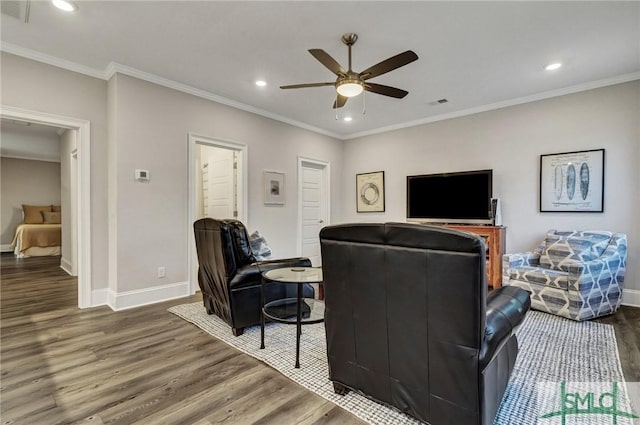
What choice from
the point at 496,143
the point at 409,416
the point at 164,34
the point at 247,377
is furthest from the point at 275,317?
the point at 496,143

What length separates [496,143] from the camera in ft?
15.0

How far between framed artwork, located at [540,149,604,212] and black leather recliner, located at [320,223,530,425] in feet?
10.2

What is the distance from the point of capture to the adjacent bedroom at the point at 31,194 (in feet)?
22.2

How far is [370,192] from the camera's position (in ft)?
20.1

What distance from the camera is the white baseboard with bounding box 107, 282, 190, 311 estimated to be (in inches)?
135

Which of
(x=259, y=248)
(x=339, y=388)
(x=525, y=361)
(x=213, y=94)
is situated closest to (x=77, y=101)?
(x=213, y=94)

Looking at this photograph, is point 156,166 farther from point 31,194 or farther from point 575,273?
point 31,194

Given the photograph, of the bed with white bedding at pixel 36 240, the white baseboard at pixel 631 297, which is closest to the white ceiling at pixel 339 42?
the white baseboard at pixel 631 297

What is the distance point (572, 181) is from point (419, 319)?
3.92m

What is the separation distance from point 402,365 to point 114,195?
3.55m

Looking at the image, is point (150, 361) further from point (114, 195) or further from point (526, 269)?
point (526, 269)

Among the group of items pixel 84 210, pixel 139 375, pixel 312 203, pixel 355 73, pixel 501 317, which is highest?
pixel 355 73

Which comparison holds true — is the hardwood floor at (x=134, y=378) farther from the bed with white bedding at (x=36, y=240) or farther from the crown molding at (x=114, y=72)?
the bed with white bedding at (x=36, y=240)

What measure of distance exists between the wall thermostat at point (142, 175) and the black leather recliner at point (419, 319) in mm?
2919
